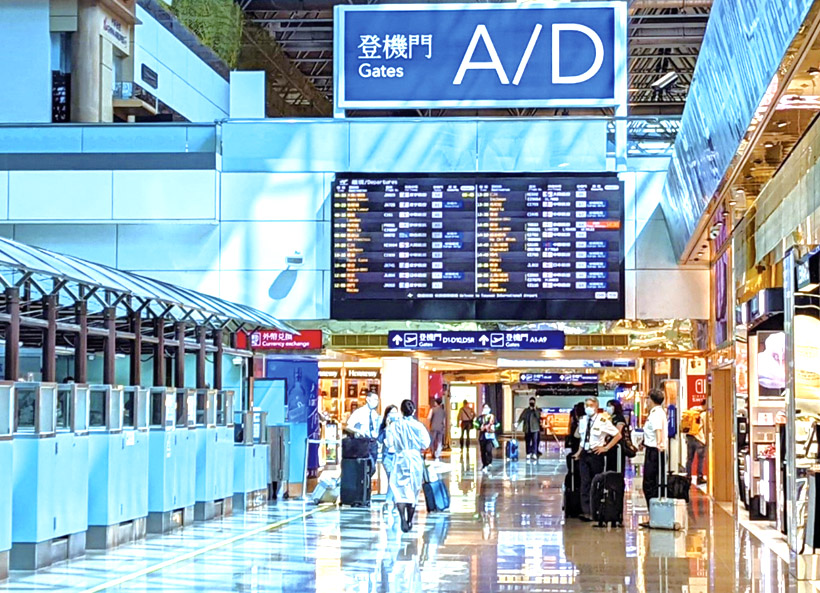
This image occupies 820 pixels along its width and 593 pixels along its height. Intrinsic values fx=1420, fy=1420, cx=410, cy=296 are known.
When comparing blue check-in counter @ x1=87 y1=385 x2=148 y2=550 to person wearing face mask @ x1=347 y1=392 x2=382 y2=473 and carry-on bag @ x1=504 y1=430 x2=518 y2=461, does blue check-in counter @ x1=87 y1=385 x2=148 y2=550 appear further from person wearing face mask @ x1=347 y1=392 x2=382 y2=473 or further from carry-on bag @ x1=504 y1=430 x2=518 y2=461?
carry-on bag @ x1=504 y1=430 x2=518 y2=461

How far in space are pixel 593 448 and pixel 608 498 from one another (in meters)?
0.65

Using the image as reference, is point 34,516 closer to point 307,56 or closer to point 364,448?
point 364,448

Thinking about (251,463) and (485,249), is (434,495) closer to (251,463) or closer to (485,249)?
(251,463)

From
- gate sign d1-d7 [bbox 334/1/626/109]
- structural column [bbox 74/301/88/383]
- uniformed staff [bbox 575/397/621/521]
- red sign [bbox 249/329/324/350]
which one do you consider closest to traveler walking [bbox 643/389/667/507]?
uniformed staff [bbox 575/397/621/521]

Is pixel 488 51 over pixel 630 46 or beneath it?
beneath

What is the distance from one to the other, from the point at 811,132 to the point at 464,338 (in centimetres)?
966

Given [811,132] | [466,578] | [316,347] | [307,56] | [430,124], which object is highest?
[307,56]

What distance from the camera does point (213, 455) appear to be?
16.8 meters

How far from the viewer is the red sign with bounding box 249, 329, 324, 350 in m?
21.0

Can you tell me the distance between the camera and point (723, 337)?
63.6 ft

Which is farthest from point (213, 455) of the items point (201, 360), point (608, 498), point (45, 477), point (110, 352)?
point (45, 477)

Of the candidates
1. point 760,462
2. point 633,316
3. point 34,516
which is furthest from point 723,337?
point 34,516

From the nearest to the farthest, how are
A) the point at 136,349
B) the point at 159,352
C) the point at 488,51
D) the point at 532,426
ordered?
the point at 136,349
the point at 159,352
the point at 488,51
the point at 532,426

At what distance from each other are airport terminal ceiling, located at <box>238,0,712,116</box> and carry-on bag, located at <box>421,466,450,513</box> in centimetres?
1227
